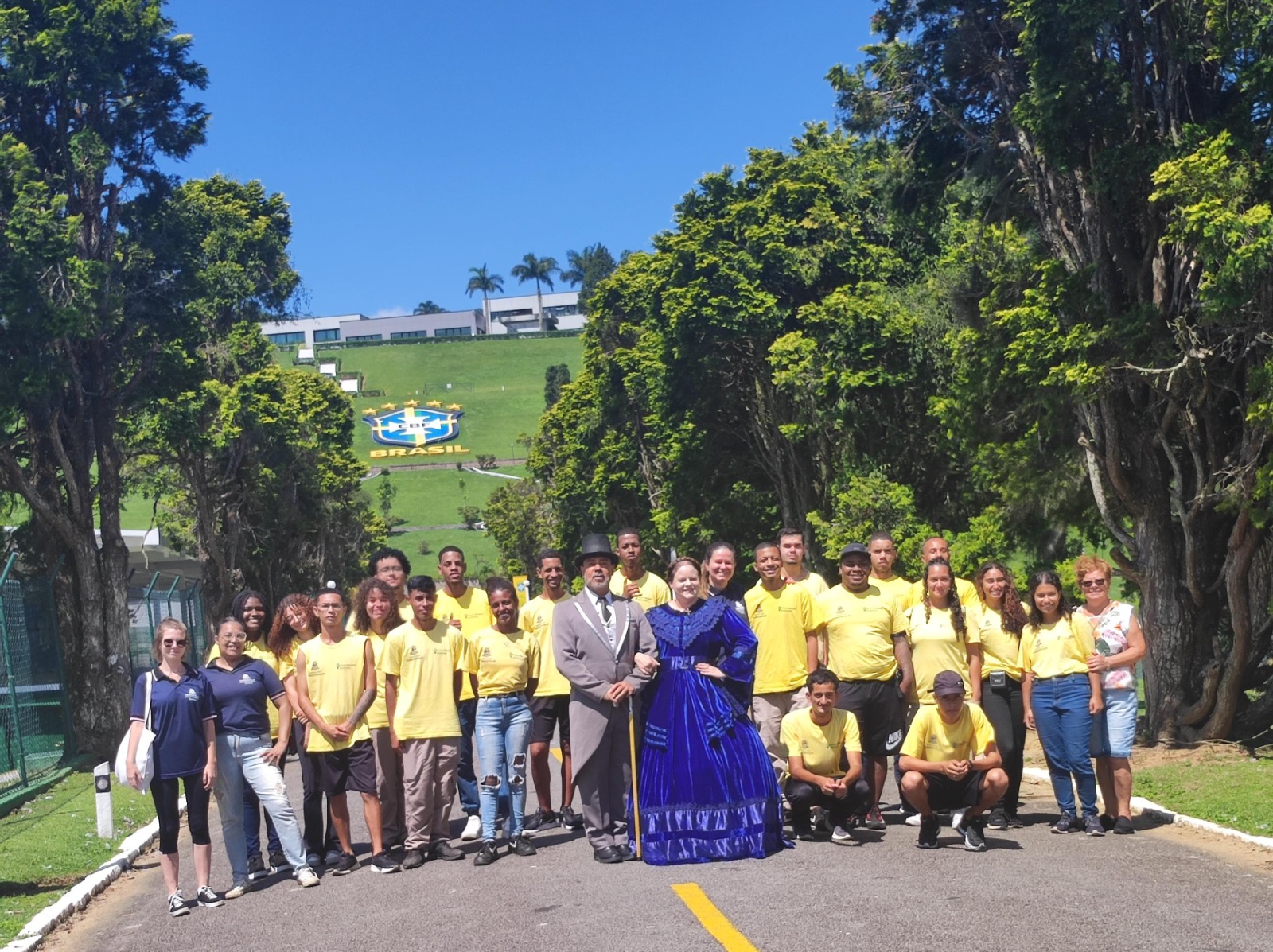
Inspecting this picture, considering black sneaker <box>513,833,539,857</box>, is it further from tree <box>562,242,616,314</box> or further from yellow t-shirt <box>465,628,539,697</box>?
tree <box>562,242,616,314</box>

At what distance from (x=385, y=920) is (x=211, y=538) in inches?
1198

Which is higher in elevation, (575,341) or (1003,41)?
(575,341)

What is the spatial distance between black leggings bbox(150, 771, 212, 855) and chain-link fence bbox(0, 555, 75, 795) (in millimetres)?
7720

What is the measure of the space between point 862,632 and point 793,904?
3.06 metres

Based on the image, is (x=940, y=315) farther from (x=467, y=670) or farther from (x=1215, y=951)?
(x=1215, y=951)

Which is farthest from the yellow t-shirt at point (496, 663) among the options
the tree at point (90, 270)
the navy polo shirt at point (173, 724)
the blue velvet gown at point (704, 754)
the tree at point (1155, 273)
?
the tree at point (90, 270)

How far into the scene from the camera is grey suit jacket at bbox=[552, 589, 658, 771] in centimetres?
913

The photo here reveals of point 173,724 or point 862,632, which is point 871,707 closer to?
point 862,632

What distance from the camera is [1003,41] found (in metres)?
16.2

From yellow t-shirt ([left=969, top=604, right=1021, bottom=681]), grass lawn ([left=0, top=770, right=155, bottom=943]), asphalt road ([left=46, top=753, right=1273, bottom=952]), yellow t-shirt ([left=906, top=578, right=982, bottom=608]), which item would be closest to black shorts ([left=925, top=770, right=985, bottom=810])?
asphalt road ([left=46, top=753, right=1273, bottom=952])

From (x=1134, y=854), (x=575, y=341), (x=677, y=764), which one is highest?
(x=575, y=341)

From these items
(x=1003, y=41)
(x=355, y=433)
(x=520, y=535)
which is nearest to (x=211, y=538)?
(x=1003, y=41)

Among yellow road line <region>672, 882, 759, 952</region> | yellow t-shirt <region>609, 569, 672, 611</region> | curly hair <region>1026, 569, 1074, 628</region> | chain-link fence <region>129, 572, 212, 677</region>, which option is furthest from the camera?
chain-link fence <region>129, 572, 212, 677</region>

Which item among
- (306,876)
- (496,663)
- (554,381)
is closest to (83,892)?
(306,876)
